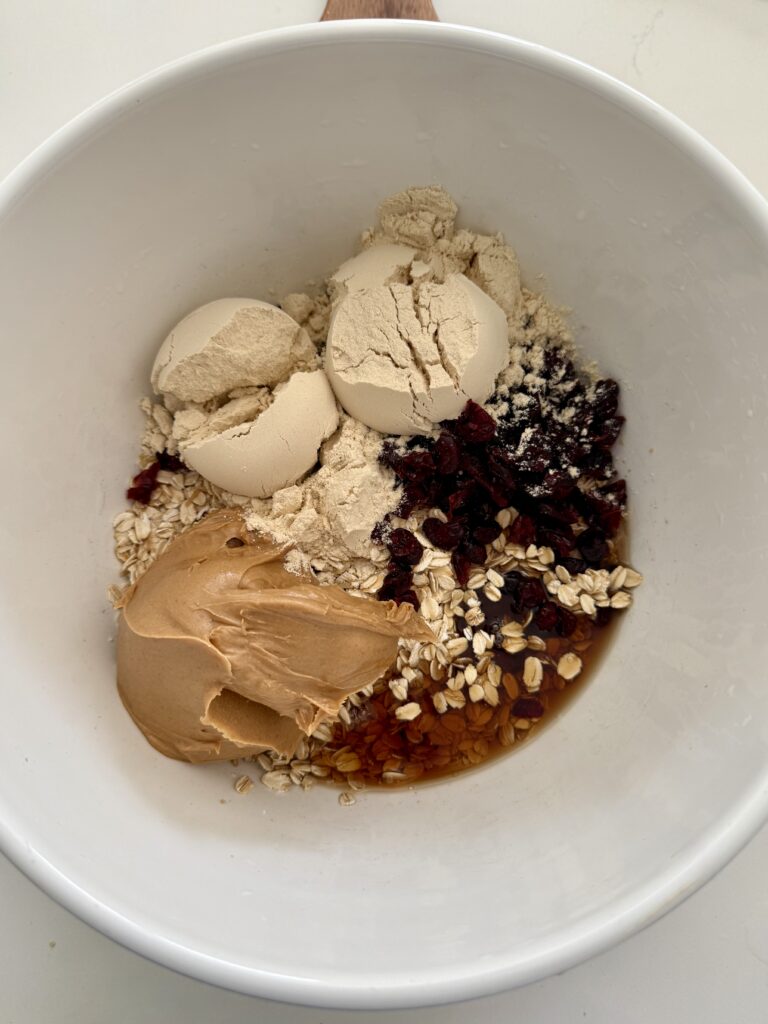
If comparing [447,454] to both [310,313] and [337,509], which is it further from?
[310,313]

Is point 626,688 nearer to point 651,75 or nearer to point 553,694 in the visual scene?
point 553,694

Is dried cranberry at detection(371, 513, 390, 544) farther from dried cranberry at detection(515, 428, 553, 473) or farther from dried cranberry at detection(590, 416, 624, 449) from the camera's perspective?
dried cranberry at detection(590, 416, 624, 449)

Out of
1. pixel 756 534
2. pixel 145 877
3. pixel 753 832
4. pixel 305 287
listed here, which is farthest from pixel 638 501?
pixel 145 877

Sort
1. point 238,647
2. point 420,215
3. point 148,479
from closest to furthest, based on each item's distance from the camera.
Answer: point 238,647 < point 420,215 < point 148,479

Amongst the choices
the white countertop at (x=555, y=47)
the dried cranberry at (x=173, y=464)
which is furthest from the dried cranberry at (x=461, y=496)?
the white countertop at (x=555, y=47)

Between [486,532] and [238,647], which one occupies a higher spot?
[486,532]

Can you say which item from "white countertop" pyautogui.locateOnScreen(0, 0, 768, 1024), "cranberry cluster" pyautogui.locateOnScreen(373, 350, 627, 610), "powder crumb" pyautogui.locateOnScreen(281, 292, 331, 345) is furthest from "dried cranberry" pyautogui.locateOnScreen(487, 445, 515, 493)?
"white countertop" pyautogui.locateOnScreen(0, 0, 768, 1024)

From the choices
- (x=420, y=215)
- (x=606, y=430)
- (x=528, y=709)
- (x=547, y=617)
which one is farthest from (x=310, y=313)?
(x=528, y=709)

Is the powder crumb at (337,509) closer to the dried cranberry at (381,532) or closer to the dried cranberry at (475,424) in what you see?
the dried cranberry at (381,532)
